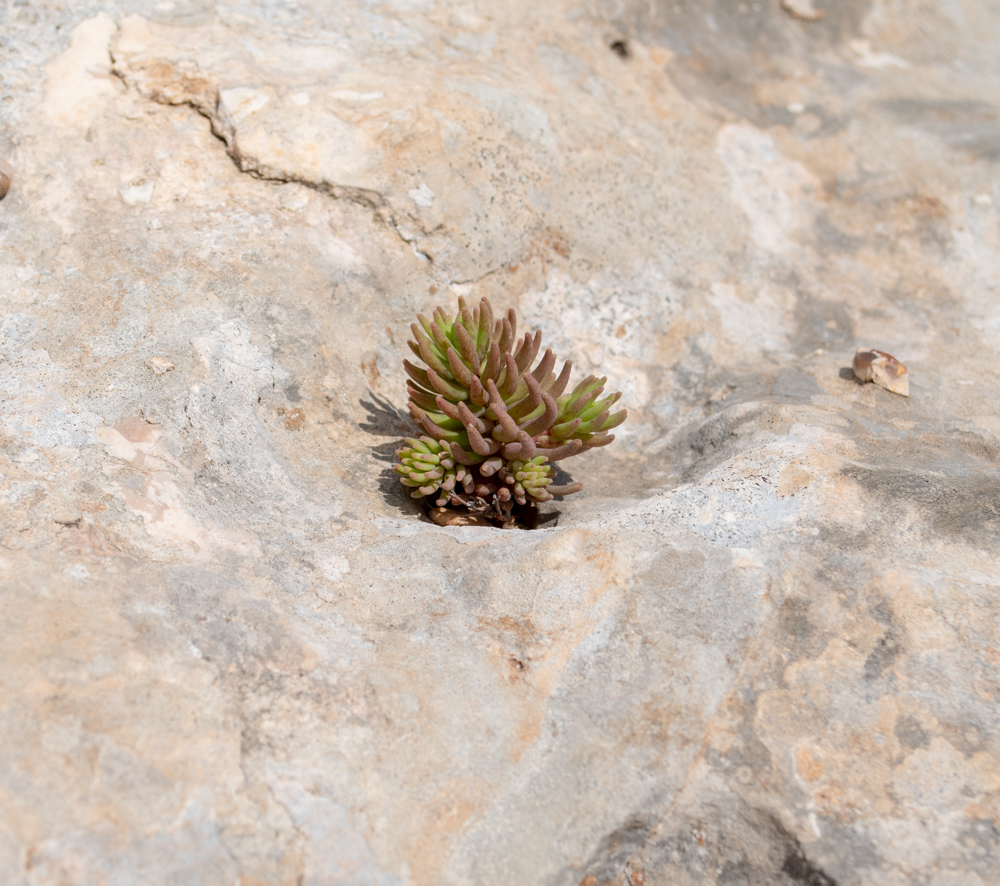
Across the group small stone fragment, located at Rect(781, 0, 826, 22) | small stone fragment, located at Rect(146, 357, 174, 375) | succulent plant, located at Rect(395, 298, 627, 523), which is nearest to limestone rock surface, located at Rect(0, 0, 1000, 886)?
small stone fragment, located at Rect(146, 357, 174, 375)

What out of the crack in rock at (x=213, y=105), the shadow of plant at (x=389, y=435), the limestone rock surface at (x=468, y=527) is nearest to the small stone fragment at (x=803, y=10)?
the limestone rock surface at (x=468, y=527)

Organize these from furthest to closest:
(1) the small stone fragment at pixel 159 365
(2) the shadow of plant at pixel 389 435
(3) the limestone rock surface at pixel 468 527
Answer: (2) the shadow of plant at pixel 389 435
(1) the small stone fragment at pixel 159 365
(3) the limestone rock surface at pixel 468 527

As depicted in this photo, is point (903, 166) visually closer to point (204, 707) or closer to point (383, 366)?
point (383, 366)

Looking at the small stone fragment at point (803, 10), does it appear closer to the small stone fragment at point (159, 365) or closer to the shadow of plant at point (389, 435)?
the shadow of plant at point (389, 435)

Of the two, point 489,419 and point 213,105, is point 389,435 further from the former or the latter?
point 213,105

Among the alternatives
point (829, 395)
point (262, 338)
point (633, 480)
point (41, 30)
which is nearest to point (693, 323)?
point (829, 395)

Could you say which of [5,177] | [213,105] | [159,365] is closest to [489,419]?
[159,365]
